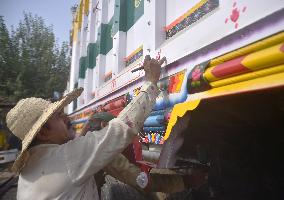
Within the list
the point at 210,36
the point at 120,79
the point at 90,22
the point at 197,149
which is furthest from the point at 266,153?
the point at 90,22

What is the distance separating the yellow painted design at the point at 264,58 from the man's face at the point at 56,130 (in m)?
0.92

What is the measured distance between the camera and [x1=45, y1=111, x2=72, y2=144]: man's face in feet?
5.04

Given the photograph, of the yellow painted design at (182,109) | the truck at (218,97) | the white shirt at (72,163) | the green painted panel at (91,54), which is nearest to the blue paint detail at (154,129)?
the truck at (218,97)

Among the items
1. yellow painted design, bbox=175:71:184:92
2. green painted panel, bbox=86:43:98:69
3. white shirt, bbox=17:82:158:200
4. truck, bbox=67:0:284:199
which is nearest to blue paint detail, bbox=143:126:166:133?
truck, bbox=67:0:284:199

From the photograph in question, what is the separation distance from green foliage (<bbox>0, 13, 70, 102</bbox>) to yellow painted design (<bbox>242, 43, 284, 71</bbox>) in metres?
14.9

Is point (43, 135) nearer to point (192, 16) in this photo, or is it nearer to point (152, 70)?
point (152, 70)

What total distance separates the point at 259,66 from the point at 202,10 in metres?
0.82

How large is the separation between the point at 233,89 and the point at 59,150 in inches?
32.5

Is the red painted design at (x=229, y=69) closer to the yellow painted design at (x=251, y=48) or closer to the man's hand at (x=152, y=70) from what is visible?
the yellow painted design at (x=251, y=48)

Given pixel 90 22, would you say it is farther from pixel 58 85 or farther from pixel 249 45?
pixel 58 85

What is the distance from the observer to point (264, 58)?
3.60ft

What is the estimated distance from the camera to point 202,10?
1841 millimetres

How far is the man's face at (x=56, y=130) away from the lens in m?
1.54

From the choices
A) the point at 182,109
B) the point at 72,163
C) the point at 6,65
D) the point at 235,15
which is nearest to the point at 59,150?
the point at 72,163
